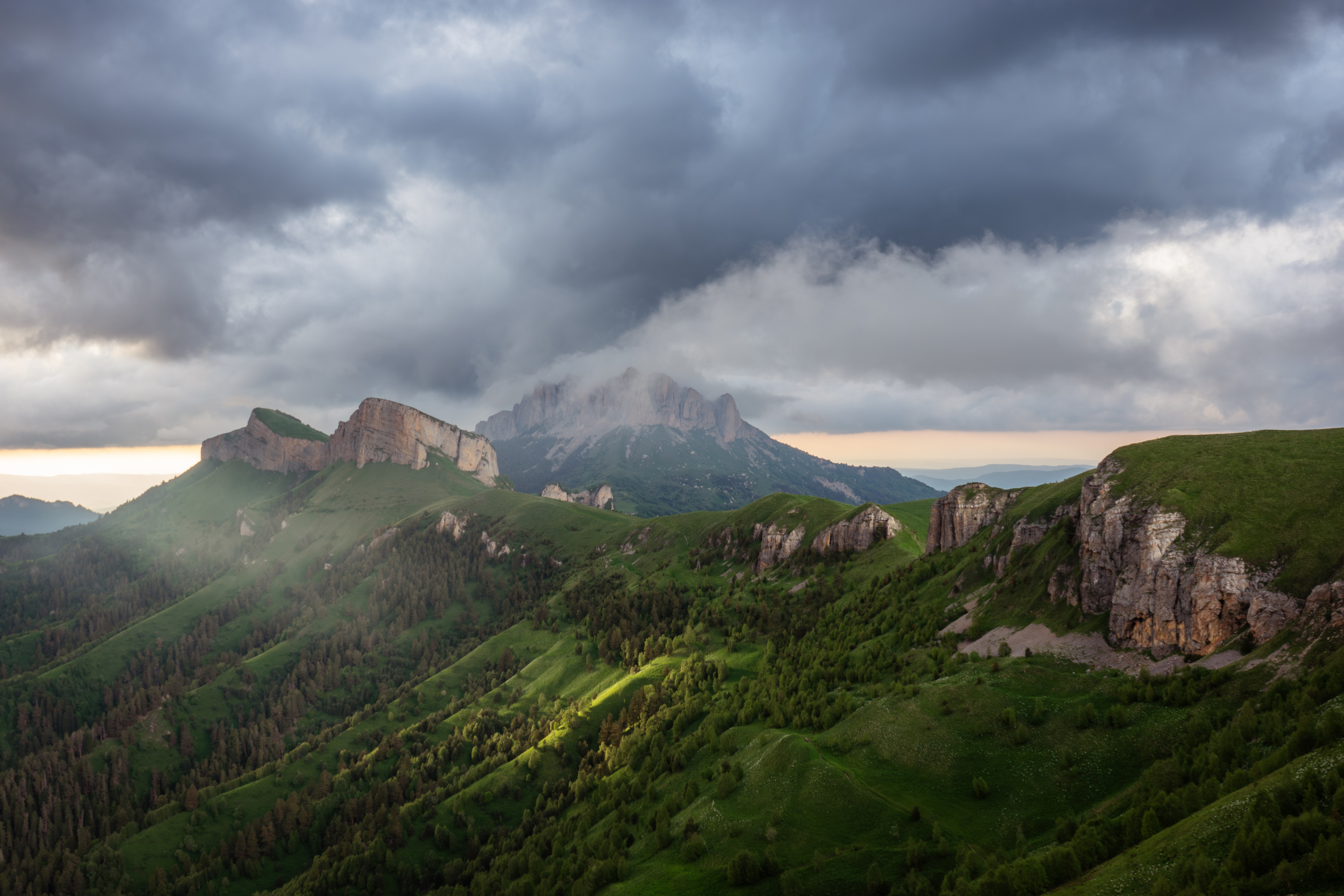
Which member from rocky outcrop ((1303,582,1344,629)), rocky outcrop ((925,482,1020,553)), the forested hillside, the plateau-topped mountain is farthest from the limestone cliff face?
rocky outcrop ((925,482,1020,553))

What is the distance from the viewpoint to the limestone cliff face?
64.1 meters

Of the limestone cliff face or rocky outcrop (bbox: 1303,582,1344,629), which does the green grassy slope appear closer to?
the limestone cliff face

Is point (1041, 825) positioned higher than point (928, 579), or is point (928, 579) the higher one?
point (928, 579)

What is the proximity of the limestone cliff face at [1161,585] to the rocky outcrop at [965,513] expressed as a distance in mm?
53659

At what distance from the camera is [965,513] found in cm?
14862

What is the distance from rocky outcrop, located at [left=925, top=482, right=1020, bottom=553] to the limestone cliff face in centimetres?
5366

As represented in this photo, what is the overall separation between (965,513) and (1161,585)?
7881 cm

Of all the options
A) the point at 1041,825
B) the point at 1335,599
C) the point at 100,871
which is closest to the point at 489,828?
the point at 100,871

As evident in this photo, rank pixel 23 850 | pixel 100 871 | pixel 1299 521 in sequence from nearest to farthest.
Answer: pixel 1299 521 < pixel 100 871 < pixel 23 850

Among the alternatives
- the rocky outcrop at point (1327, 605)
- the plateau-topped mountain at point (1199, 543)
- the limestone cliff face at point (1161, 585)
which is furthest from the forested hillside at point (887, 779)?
the limestone cliff face at point (1161, 585)

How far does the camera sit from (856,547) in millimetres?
199000

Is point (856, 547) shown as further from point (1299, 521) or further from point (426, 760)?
point (426, 760)

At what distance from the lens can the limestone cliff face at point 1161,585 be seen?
210 ft

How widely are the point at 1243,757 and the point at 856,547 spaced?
154 m
